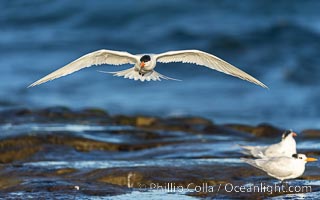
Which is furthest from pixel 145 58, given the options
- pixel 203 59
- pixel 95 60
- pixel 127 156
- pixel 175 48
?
pixel 175 48

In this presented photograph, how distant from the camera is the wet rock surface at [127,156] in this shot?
9000 millimetres

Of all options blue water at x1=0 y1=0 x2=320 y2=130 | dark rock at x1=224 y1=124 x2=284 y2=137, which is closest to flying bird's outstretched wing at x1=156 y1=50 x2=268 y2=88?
dark rock at x1=224 y1=124 x2=284 y2=137

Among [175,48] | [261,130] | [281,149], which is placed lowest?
[281,149]

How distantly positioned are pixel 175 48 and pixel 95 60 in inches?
641

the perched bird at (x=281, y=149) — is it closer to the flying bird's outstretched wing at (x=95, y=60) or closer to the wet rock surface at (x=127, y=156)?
the wet rock surface at (x=127, y=156)

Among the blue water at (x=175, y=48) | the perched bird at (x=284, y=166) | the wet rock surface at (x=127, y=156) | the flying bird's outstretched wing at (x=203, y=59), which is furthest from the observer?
the blue water at (x=175, y=48)

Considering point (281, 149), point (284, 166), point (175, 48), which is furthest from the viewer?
point (175, 48)

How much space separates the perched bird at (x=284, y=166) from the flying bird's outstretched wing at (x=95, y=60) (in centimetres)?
186

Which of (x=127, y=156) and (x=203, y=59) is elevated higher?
(x=203, y=59)

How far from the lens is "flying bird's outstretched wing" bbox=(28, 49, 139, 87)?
919cm

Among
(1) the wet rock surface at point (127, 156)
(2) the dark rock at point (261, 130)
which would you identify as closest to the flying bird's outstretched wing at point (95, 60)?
(1) the wet rock surface at point (127, 156)

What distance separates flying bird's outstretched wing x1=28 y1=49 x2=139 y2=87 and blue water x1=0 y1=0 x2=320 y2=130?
234 inches

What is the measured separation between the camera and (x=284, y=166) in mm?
8734

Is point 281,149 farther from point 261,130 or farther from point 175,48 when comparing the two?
point 175,48
